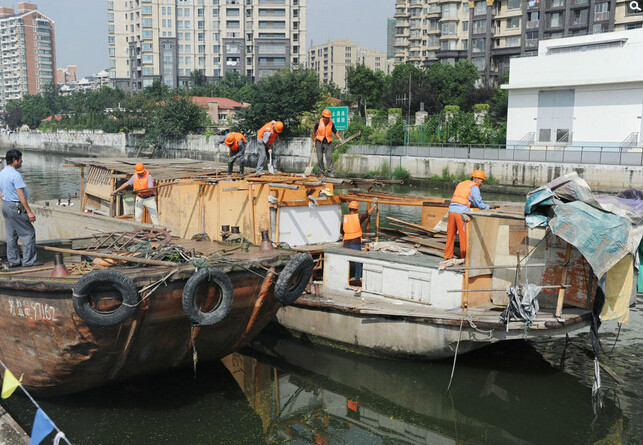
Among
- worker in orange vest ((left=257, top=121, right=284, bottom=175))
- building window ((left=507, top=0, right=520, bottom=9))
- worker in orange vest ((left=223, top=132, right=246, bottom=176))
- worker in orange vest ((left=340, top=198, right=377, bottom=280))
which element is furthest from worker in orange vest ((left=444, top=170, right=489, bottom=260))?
building window ((left=507, top=0, right=520, bottom=9))

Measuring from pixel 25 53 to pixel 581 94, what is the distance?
163 m

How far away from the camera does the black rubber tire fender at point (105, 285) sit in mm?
7250

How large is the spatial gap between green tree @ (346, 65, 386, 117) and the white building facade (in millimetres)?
21651

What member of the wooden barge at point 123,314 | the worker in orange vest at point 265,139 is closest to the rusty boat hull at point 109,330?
the wooden barge at point 123,314

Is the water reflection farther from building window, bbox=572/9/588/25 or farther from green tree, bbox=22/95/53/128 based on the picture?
green tree, bbox=22/95/53/128

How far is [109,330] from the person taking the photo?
776 cm

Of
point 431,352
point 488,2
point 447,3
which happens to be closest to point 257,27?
point 447,3

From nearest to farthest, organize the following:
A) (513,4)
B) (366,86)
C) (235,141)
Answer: (235,141) → (366,86) → (513,4)

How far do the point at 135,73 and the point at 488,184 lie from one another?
269 feet

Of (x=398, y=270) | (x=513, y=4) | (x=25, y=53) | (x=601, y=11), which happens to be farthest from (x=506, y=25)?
(x=25, y=53)

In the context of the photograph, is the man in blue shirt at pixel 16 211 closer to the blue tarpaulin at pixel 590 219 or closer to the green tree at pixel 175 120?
the blue tarpaulin at pixel 590 219

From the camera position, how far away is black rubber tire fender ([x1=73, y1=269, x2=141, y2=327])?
7250 millimetres

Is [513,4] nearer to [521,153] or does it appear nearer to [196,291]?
[521,153]

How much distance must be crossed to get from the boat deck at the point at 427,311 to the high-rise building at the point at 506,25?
5062 cm
